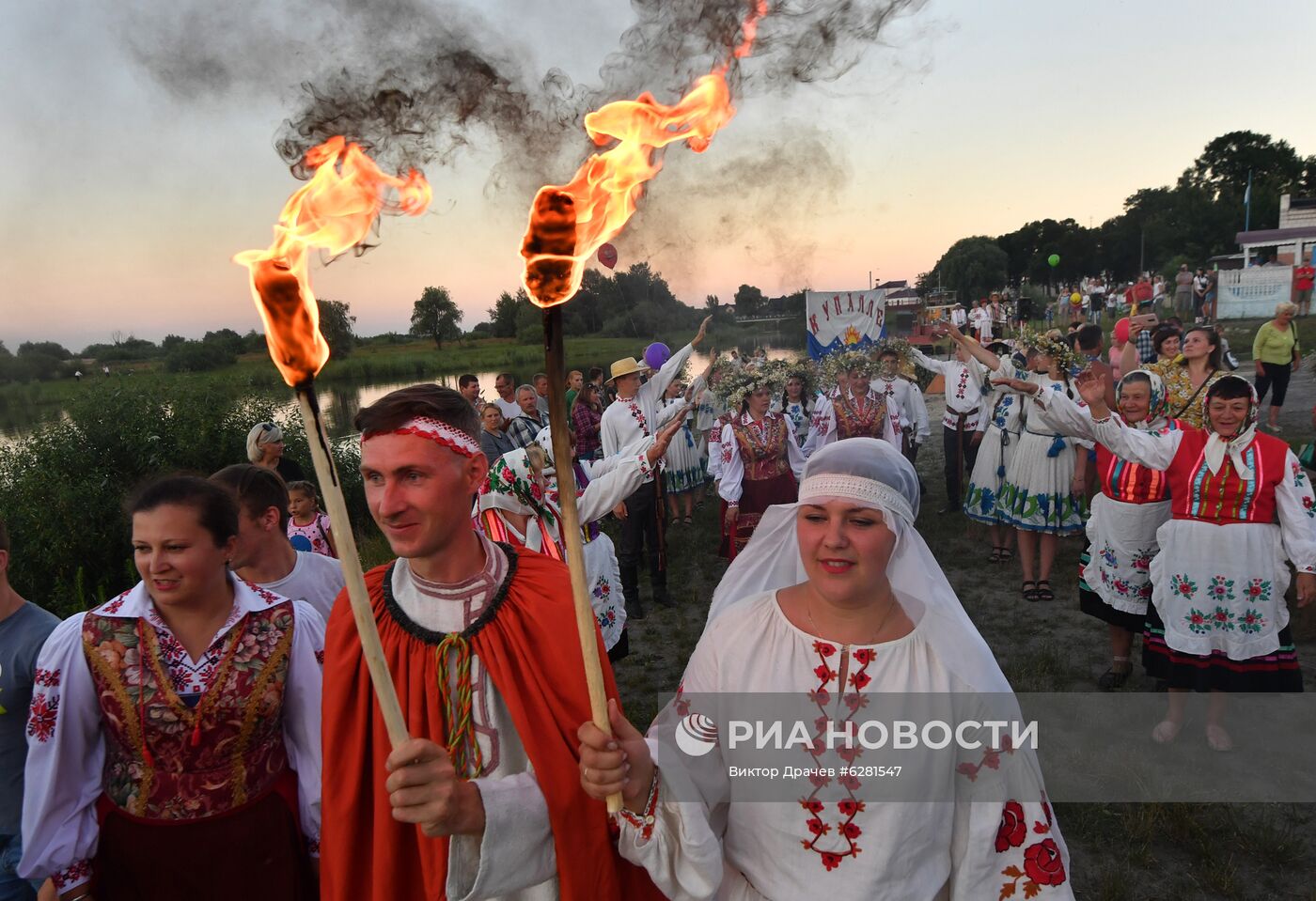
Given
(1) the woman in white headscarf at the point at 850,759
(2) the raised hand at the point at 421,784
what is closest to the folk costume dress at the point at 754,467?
(1) the woman in white headscarf at the point at 850,759

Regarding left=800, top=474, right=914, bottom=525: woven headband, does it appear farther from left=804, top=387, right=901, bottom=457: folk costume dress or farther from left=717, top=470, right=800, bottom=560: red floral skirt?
left=804, top=387, right=901, bottom=457: folk costume dress

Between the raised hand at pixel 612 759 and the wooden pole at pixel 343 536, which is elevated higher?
the wooden pole at pixel 343 536

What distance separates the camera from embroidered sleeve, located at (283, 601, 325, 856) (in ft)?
8.13

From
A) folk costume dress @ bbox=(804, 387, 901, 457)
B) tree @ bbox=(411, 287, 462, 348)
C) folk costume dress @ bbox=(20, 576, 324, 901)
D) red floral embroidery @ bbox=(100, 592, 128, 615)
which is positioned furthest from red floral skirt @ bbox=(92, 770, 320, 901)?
folk costume dress @ bbox=(804, 387, 901, 457)

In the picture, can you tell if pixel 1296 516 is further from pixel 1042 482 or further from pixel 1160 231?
pixel 1160 231

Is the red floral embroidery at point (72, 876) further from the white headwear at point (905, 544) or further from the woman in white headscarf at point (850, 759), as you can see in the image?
the white headwear at point (905, 544)

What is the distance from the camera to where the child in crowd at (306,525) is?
4797mm

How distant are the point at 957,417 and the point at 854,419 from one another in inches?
89.6

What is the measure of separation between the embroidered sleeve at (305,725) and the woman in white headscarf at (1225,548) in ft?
15.7

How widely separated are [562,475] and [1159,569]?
509cm

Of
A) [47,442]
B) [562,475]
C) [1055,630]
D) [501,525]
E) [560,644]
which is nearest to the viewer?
[562,475]

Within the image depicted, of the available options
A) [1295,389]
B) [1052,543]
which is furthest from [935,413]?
[1052,543]

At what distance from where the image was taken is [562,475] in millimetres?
1374

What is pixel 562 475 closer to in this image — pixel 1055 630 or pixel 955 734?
pixel 955 734
